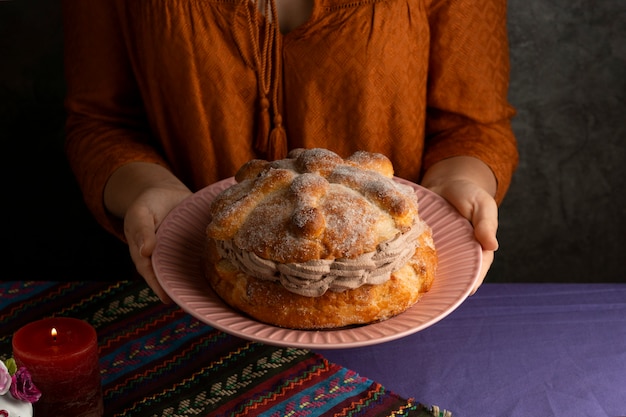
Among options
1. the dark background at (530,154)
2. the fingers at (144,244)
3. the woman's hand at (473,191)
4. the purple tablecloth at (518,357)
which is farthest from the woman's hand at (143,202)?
the dark background at (530,154)

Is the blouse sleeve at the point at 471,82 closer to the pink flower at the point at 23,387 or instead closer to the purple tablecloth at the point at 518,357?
the purple tablecloth at the point at 518,357

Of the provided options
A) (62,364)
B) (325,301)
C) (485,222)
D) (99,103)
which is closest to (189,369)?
(62,364)

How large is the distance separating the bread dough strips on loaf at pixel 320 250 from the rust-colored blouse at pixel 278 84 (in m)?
0.36

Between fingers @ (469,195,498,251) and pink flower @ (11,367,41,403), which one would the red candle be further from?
fingers @ (469,195,498,251)

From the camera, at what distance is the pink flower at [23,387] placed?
88cm

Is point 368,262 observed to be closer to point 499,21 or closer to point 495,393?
point 495,393

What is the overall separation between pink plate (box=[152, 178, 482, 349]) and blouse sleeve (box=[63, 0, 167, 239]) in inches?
11.3

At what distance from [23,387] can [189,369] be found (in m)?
0.31

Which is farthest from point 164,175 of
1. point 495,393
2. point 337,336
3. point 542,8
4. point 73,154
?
point 542,8

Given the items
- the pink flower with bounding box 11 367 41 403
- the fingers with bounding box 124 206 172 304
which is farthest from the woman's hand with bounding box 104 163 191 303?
the pink flower with bounding box 11 367 41 403

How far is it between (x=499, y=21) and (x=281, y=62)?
0.48m

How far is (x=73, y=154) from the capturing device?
58.2 inches

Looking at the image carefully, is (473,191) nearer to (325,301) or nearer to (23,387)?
(325,301)

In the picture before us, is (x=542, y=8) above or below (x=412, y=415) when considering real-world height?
above
